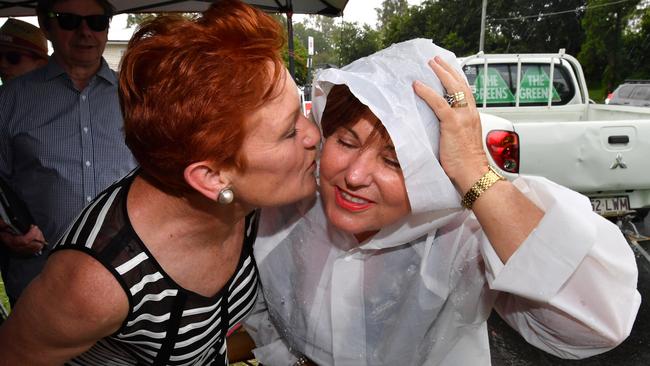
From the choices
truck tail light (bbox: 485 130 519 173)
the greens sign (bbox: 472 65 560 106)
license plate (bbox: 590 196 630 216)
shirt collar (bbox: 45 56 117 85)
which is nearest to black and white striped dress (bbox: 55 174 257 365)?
shirt collar (bbox: 45 56 117 85)

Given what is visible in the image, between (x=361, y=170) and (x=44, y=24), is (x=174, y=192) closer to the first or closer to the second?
(x=361, y=170)

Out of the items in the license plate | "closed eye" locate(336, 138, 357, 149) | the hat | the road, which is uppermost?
the hat

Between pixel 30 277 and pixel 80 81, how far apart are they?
1074mm

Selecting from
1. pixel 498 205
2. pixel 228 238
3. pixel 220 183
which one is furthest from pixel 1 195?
pixel 498 205

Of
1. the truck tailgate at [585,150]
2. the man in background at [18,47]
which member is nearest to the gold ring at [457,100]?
the truck tailgate at [585,150]

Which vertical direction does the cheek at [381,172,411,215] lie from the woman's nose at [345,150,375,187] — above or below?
below

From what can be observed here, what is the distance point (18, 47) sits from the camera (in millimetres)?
3602

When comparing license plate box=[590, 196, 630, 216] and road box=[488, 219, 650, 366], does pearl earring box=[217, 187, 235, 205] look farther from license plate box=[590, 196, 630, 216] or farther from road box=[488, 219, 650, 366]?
license plate box=[590, 196, 630, 216]

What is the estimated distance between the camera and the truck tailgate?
3.84 m

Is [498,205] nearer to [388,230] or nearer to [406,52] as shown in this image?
[388,230]

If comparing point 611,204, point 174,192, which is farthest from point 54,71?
point 611,204

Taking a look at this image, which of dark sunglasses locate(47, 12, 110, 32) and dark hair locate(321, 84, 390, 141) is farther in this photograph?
dark sunglasses locate(47, 12, 110, 32)

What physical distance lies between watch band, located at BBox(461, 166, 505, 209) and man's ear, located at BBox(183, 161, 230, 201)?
2.04 feet

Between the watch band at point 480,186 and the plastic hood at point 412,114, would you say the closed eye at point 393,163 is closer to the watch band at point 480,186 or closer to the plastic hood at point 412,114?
the plastic hood at point 412,114
